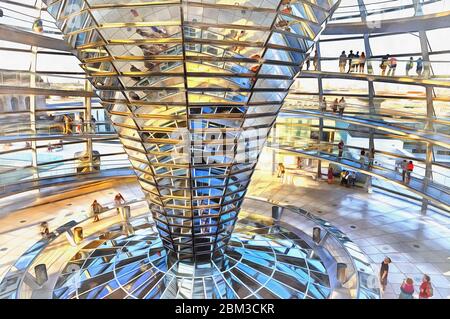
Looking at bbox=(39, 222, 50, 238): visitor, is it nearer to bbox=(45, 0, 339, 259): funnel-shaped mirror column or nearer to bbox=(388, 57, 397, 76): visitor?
bbox=(45, 0, 339, 259): funnel-shaped mirror column

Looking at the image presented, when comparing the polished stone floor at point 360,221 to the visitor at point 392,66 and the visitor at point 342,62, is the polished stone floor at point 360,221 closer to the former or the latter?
the visitor at point 392,66

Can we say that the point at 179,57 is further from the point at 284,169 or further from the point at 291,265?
the point at 284,169

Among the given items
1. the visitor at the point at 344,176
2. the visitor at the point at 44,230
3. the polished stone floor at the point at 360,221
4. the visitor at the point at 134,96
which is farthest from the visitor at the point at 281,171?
the visitor at the point at 134,96

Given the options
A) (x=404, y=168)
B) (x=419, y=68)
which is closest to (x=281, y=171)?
(x=404, y=168)

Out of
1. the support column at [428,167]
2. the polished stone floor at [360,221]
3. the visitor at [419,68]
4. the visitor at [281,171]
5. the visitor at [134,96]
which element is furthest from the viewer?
the visitor at [281,171]

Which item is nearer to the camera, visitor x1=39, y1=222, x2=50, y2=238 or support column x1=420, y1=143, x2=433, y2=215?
visitor x1=39, y1=222, x2=50, y2=238

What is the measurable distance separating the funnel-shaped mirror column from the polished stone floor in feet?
22.8

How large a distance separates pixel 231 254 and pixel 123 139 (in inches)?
248

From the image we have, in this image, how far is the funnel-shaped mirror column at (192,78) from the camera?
712cm

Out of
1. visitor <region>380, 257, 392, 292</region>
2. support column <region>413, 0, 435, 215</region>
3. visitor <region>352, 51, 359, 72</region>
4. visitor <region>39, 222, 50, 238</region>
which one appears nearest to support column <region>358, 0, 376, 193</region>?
visitor <region>352, 51, 359, 72</region>

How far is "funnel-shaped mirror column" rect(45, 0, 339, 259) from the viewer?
23.4 ft

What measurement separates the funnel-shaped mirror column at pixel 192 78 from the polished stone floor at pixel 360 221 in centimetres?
694

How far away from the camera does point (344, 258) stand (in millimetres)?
12328

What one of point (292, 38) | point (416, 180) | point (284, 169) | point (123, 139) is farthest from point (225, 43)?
point (284, 169)
